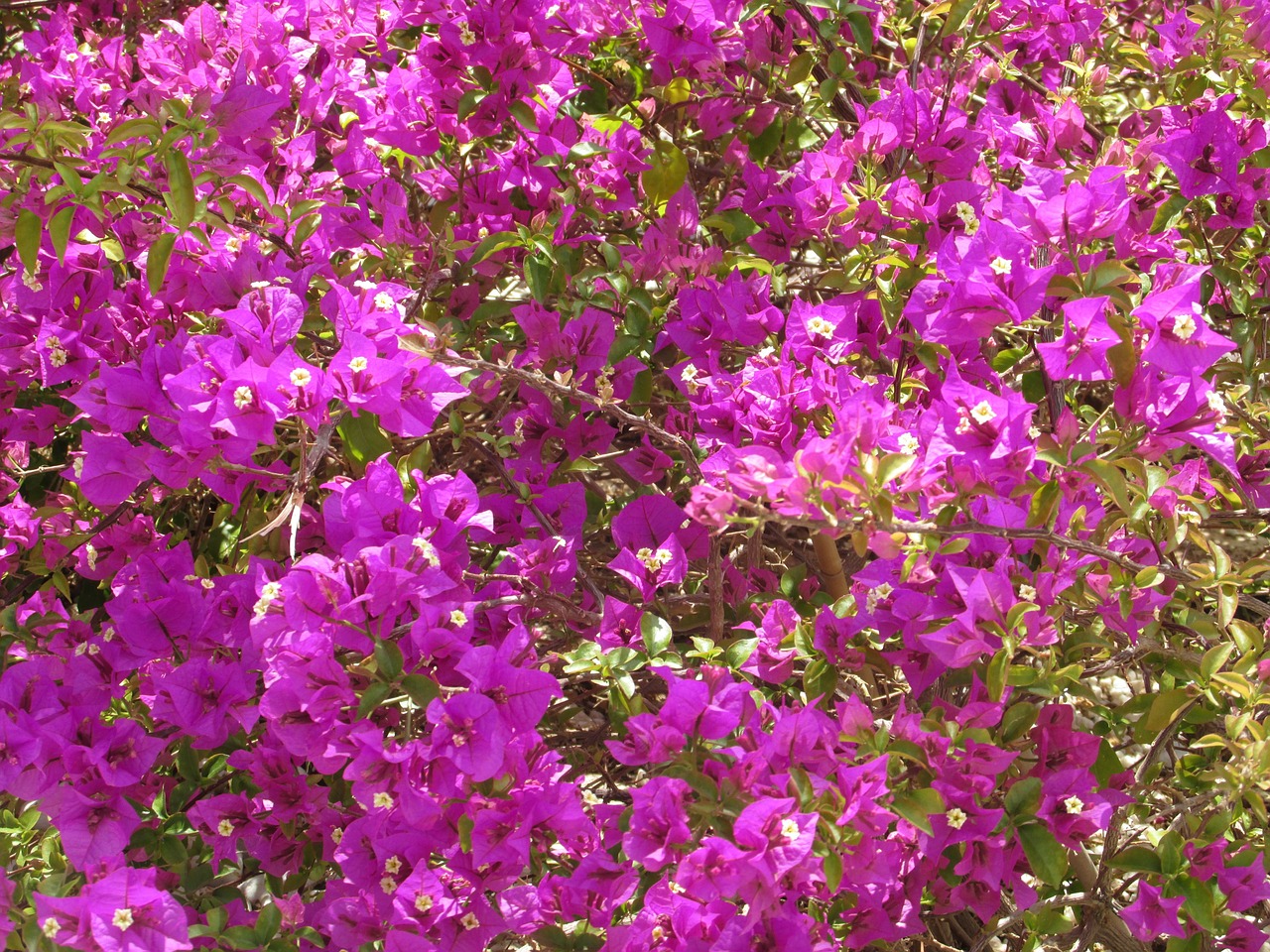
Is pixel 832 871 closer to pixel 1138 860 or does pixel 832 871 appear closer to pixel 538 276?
pixel 1138 860

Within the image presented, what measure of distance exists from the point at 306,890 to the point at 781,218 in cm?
150

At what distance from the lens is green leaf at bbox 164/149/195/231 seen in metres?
1.44

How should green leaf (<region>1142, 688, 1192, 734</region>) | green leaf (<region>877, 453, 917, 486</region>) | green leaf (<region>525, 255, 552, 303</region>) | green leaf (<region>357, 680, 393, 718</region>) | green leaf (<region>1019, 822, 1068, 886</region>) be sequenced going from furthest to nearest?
1. green leaf (<region>525, 255, 552, 303</region>)
2. green leaf (<region>1142, 688, 1192, 734</region>)
3. green leaf (<region>1019, 822, 1068, 886</region>)
4. green leaf (<region>357, 680, 393, 718</region>)
5. green leaf (<region>877, 453, 917, 486</region>)

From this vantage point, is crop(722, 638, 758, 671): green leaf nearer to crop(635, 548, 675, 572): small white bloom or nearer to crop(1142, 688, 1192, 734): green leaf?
crop(635, 548, 675, 572): small white bloom

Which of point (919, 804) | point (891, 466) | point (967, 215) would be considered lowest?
point (919, 804)

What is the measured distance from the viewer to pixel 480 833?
1.46m

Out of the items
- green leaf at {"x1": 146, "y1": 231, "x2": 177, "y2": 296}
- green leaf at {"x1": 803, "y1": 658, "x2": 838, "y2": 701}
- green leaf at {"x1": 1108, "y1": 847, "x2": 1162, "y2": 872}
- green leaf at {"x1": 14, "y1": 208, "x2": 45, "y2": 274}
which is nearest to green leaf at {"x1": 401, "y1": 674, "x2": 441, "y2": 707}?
green leaf at {"x1": 803, "y1": 658, "x2": 838, "y2": 701}

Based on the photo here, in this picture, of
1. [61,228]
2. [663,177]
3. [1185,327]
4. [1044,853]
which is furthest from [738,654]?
[61,228]

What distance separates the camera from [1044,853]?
143cm

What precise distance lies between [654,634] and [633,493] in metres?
0.78

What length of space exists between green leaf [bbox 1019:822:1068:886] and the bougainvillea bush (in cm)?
2

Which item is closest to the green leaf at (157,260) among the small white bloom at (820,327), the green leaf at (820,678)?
the small white bloom at (820,327)

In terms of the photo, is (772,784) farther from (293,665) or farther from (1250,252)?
(1250,252)

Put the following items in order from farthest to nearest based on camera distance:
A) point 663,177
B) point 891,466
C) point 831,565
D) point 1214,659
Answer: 1. point 663,177
2. point 831,565
3. point 1214,659
4. point 891,466
